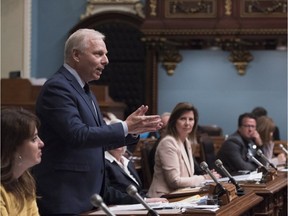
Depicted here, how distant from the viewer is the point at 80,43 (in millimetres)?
4312

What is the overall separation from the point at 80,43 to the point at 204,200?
1.22 meters

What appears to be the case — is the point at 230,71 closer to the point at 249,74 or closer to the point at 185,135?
the point at 249,74

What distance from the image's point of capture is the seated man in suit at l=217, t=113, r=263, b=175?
7.94 m

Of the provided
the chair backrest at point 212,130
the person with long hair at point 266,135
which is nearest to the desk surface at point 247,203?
the person with long hair at point 266,135

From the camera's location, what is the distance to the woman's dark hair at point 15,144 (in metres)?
3.56

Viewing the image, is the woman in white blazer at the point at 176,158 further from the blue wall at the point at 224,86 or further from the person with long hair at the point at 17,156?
the blue wall at the point at 224,86

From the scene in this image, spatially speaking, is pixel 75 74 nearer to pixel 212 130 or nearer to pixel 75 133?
pixel 75 133

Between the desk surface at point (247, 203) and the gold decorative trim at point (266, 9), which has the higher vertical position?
the gold decorative trim at point (266, 9)

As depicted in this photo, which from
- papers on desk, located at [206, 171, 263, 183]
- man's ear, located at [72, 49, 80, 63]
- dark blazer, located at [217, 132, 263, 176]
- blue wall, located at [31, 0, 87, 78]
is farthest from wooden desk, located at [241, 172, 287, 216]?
blue wall, located at [31, 0, 87, 78]

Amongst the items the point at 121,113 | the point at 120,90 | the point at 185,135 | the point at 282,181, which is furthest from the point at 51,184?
the point at 120,90

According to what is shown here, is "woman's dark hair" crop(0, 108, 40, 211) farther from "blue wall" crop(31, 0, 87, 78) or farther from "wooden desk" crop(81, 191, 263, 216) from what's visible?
"blue wall" crop(31, 0, 87, 78)

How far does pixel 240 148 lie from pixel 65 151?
13.9 ft

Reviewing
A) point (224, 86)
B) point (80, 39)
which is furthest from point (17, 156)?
point (224, 86)

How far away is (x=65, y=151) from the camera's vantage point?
162 inches
